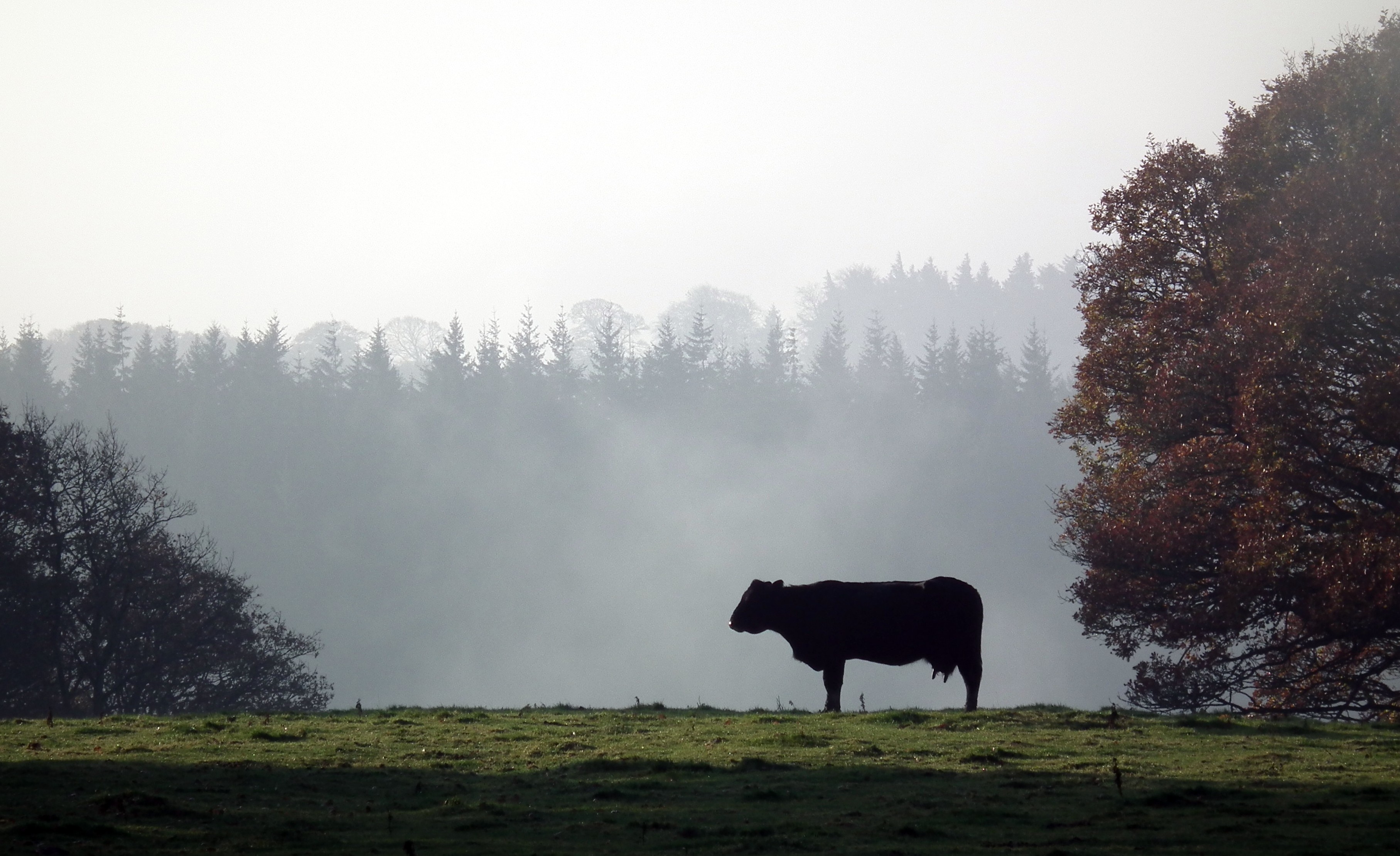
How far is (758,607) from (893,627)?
3.30 metres

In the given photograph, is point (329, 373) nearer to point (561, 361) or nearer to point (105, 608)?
point (561, 361)

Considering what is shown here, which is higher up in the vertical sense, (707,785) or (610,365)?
(610,365)

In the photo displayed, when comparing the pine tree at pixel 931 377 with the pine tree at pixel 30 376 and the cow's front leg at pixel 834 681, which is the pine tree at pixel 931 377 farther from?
the cow's front leg at pixel 834 681

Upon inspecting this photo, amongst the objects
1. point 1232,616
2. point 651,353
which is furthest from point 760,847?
point 651,353

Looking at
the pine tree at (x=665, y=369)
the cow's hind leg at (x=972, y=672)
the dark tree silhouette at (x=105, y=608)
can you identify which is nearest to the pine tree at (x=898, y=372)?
the pine tree at (x=665, y=369)

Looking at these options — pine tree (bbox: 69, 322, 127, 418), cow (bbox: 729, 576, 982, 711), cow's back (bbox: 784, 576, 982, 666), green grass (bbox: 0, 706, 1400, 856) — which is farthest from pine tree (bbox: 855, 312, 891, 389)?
green grass (bbox: 0, 706, 1400, 856)

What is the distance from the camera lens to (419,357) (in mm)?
166375

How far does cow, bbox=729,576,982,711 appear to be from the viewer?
73.7ft

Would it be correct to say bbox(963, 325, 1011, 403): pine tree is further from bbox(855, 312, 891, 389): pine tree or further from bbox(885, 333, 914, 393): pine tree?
bbox(855, 312, 891, 389): pine tree

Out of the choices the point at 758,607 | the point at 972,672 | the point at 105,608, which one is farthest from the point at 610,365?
the point at 972,672

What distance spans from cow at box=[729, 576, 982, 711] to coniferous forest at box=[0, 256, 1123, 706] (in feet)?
228

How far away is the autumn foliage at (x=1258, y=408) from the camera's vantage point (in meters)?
24.6

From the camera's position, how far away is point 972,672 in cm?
2227

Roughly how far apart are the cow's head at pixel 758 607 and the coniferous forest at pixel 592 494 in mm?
67905
